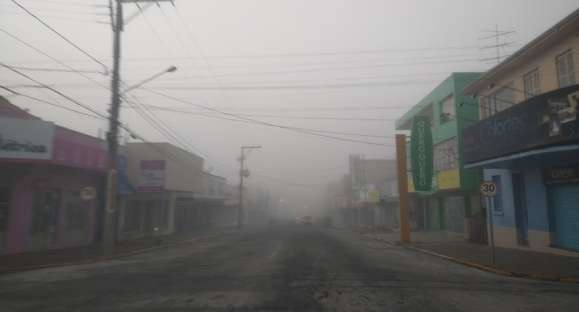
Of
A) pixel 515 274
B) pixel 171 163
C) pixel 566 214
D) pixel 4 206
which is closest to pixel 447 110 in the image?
pixel 566 214

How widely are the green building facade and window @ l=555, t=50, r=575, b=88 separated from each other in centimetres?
550

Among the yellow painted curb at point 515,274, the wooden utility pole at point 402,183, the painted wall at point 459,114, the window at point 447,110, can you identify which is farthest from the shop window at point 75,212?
the window at point 447,110

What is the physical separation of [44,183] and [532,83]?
23186mm

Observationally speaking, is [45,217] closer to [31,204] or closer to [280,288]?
[31,204]

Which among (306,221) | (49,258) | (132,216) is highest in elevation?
(132,216)

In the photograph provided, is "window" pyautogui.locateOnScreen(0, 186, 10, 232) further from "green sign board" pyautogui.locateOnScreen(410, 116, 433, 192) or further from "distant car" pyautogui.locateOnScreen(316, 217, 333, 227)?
"distant car" pyautogui.locateOnScreen(316, 217, 333, 227)

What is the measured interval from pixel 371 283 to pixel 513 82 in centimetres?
1421

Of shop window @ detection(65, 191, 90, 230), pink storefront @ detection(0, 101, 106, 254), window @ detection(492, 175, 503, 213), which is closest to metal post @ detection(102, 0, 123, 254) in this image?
pink storefront @ detection(0, 101, 106, 254)

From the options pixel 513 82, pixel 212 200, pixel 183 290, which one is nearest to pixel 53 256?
pixel 183 290

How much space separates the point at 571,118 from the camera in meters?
12.1

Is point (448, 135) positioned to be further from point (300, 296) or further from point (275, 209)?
point (275, 209)

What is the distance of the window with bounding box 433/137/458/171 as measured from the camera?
25156 millimetres

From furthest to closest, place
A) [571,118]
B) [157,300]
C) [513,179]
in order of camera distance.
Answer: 1. [513,179]
2. [571,118]
3. [157,300]

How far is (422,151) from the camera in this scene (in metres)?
24.9
